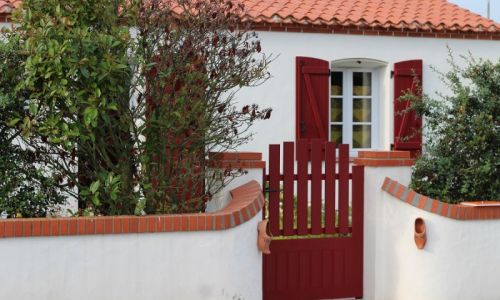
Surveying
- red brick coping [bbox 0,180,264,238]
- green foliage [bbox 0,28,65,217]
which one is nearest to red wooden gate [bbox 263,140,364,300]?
red brick coping [bbox 0,180,264,238]

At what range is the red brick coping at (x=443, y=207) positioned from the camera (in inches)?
233

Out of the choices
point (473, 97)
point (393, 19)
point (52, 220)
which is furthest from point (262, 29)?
point (52, 220)

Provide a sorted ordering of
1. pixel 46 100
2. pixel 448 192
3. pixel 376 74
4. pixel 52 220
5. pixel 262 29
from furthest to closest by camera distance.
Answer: pixel 376 74 → pixel 262 29 → pixel 448 192 → pixel 46 100 → pixel 52 220

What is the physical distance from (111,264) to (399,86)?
7.37 meters

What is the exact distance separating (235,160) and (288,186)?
0.53m

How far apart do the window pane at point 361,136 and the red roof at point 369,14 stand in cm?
174

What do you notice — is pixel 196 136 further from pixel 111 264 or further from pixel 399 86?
pixel 399 86

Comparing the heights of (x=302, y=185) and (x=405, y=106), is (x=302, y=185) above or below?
below

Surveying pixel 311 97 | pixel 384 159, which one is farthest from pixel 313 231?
pixel 311 97

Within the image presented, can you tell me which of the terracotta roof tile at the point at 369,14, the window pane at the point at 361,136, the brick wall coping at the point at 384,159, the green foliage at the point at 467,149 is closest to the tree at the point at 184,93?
the brick wall coping at the point at 384,159

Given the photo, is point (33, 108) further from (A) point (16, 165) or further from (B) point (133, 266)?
(B) point (133, 266)

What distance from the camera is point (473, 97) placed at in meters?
6.56

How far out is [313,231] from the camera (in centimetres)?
629

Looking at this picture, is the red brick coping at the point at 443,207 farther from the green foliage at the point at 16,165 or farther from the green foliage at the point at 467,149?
the green foliage at the point at 16,165
